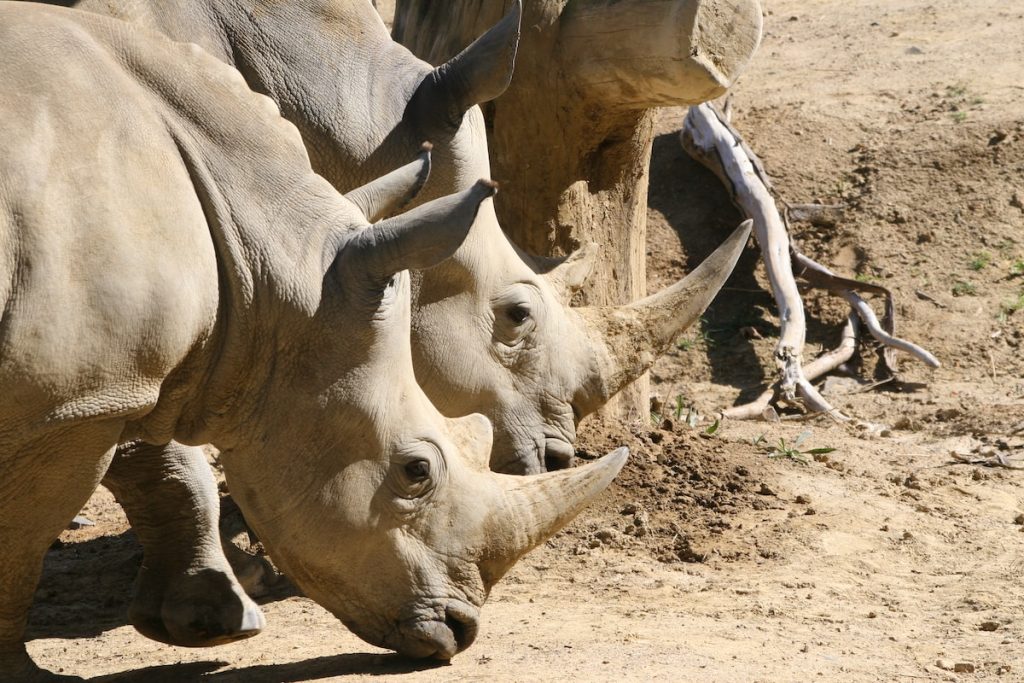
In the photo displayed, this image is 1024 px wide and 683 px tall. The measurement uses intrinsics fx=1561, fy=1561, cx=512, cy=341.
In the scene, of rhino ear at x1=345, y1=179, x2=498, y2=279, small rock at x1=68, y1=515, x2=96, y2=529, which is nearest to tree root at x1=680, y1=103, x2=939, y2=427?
small rock at x1=68, y1=515, x2=96, y2=529

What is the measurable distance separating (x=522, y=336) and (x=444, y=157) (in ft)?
2.44

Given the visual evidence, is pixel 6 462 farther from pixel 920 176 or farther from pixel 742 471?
pixel 920 176

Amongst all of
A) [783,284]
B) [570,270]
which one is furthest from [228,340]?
[783,284]

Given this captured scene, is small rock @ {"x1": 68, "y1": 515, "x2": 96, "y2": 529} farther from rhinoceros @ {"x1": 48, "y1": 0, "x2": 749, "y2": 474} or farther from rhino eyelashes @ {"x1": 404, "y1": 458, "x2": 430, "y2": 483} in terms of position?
rhino eyelashes @ {"x1": 404, "y1": 458, "x2": 430, "y2": 483}

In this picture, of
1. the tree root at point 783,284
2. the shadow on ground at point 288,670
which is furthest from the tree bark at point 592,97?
the shadow on ground at point 288,670

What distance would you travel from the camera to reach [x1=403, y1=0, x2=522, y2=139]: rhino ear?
16.3 ft

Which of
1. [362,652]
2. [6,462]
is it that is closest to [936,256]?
[362,652]

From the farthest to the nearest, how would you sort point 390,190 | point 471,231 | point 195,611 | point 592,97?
point 592,97 < point 471,231 < point 195,611 < point 390,190

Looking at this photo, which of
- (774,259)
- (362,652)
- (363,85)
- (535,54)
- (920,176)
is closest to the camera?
(362,652)

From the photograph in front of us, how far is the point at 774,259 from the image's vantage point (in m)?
8.94

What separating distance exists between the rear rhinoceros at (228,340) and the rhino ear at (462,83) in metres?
1.13

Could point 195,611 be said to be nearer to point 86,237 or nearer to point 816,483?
point 86,237

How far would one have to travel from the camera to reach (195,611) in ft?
15.3

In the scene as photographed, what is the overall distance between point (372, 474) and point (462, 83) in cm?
161
